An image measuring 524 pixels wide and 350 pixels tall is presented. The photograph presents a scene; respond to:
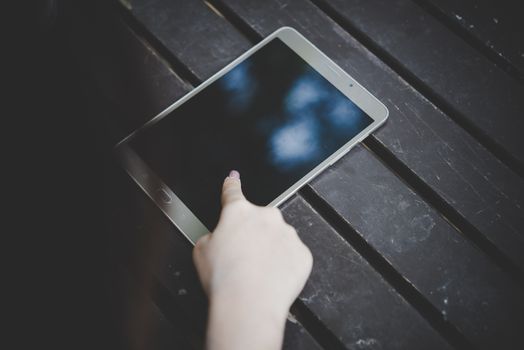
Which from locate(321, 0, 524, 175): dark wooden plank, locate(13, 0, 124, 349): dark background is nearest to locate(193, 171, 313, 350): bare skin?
locate(13, 0, 124, 349): dark background

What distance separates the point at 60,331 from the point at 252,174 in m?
0.47

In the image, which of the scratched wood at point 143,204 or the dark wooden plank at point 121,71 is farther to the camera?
the dark wooden plank at point 121,71

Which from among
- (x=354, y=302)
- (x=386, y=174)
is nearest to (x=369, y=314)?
(x=354, y=302)

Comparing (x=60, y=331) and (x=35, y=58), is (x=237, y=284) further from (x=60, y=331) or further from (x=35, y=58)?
(x=35, y=58)

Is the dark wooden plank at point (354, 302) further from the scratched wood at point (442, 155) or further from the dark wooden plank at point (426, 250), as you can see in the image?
the scratched wood at point (442, 155)

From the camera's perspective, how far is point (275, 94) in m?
0.94

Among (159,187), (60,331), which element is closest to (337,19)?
(159,187)

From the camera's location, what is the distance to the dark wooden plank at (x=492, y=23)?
0.98m

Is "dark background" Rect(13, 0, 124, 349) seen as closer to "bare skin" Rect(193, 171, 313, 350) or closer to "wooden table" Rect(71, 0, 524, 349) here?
"wooden table" Rect(71, 0, 524, 349)

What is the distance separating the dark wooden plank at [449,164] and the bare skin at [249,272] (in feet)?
0.96

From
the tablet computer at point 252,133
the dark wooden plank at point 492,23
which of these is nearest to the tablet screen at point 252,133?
the tablet computer at point 252,133

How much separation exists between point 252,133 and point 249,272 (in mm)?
294

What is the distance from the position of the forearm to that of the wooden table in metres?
0.11

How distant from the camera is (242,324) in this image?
701 mm
